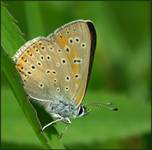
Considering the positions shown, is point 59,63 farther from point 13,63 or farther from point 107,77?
point 107,77

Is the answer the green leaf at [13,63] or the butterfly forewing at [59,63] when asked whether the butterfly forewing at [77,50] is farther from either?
the green leaf at [13,63]

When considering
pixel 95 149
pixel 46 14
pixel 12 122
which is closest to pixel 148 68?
pixel 46 14

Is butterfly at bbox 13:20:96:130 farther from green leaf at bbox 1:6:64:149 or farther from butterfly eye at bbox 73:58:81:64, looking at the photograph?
green leaf at bbox 1:6:64:149

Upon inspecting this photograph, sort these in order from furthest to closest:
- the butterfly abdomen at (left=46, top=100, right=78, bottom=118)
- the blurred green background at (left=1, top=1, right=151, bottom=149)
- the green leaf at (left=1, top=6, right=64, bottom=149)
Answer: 1. the blurred green background at (left=1, top=1, right=151, bottom=149)
2. the butterfly abdomen at (left=46, top=100, right=78, bottom=118)
3. the green leaf at (left=1, top=6, right=64, bottom=149)

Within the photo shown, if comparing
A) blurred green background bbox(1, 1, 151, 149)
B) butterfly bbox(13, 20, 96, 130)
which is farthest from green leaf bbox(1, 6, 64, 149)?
blurred green background bbox(1, 1, 151, 149)

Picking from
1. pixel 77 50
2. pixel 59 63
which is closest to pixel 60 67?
pixel 59 63

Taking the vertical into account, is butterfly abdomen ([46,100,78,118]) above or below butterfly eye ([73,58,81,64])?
below
